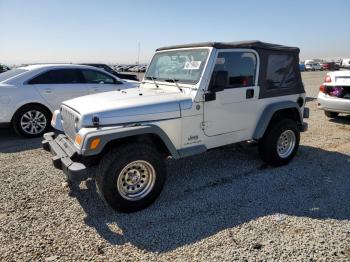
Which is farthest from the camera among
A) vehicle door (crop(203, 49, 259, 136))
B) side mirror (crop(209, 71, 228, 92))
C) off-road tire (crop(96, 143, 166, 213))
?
vehicle door (crop(203, 49, 259, 136))

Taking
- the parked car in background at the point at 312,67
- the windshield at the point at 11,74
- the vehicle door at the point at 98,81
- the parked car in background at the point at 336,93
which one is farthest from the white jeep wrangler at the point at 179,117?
the parked car in background at the point at 312,67

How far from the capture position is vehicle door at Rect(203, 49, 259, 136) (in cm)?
417

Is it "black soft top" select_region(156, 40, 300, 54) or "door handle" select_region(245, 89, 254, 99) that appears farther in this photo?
"door handle" select_region(245, 89, 254, 99)

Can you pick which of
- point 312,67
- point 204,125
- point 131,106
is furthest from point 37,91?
point 312,67

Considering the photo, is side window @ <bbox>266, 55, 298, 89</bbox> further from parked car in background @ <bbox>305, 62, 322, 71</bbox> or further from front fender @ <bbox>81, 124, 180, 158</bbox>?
parked car in background @ <bbox>305, 62, 322, 71</bbox>

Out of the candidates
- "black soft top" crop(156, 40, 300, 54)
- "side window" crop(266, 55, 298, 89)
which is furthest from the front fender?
"side window" crop(266, 55, 298, 89)

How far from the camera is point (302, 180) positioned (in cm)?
467

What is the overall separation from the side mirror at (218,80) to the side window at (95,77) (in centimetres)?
466

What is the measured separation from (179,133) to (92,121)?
114 centimetres

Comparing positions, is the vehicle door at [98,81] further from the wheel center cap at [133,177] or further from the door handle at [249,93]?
the wheel center cap at [133,177]

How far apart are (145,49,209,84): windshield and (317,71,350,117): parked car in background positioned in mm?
5212

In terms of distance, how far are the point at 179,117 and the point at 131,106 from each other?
0.65 metres

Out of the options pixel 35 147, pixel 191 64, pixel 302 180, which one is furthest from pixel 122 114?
pixel 35 147

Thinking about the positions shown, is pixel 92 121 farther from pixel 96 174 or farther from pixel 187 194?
pixel 187 194
